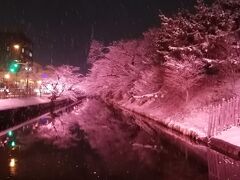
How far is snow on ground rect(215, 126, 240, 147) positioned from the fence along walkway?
2.13 ft

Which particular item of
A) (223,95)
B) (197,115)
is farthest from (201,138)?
(223,95)

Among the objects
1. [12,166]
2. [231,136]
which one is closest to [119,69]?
[231,136]

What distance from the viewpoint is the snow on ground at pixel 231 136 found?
17942mm

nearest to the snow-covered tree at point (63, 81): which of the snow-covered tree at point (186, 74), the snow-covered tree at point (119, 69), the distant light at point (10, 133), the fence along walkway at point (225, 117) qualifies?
the snow-covered tree at point (119, 69)

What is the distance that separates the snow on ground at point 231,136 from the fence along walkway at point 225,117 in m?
0.65

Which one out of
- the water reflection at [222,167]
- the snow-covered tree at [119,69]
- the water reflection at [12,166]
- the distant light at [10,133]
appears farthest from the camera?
the snow-covered tree at [119,69]

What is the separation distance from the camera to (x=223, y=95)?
2923 centimetres

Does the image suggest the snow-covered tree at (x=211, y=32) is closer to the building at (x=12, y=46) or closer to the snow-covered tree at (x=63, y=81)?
the snow-covered tree at (x=63, y=81)

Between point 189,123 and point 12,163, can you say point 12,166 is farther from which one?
point 189,123

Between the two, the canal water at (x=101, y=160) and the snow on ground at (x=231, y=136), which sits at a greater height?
the snow on ground at (x=231, y=136)

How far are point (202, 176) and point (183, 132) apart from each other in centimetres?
1314

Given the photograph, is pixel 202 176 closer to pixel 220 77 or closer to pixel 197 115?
pixel 197 115

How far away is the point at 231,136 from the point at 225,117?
2932 mm

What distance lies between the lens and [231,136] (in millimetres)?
18906
